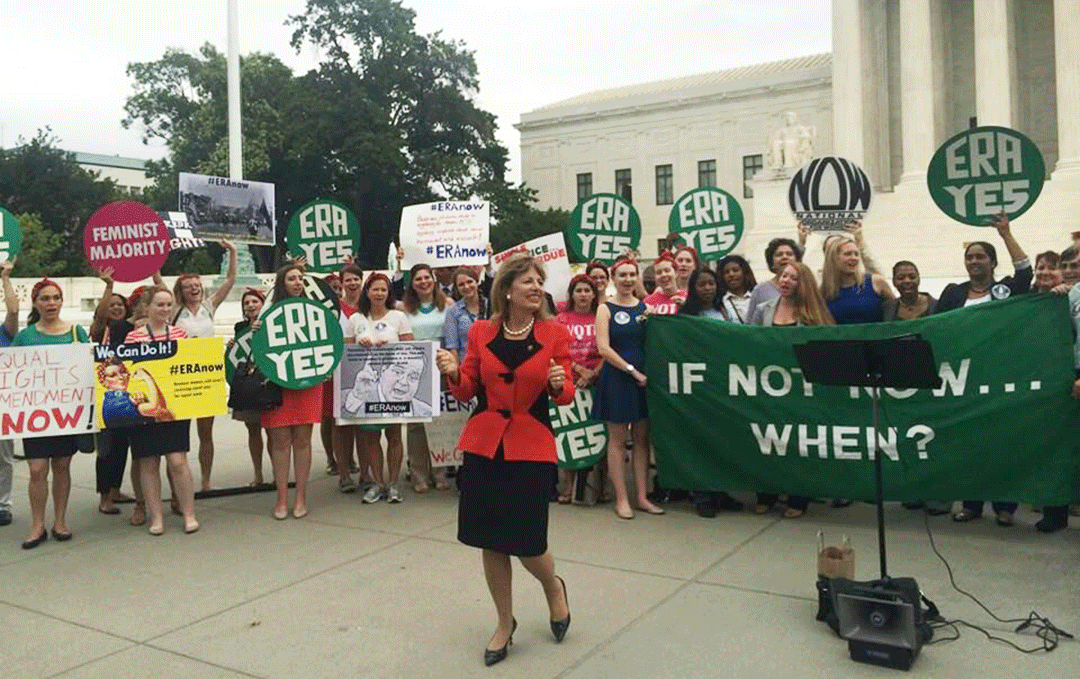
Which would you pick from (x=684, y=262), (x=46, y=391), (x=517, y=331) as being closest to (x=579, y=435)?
(x=684, y=262)

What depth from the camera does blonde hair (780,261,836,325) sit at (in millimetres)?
6762

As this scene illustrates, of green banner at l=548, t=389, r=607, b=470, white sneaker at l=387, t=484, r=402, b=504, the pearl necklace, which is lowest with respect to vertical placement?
white sneaker at l=387, t=484, r=402, b=504

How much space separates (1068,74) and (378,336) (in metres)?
34.5

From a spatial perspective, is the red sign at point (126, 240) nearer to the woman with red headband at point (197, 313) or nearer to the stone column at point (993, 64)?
the woman with red headband at point (197, 313)

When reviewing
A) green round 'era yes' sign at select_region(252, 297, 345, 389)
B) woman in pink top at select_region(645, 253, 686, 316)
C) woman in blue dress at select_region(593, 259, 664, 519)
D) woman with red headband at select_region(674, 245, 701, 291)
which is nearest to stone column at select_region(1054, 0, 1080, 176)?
woman with red headband at select_region(674, 245, 701, 291)

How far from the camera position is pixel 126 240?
25.5ft

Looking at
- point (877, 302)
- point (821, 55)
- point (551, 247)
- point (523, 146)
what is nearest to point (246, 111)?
point (523, 146)

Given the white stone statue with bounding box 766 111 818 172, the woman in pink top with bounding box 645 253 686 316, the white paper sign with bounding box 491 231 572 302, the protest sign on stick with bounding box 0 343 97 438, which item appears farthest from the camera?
the white stone statue with bounding box 766 111 818 172

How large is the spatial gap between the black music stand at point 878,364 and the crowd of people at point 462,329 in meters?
2.08

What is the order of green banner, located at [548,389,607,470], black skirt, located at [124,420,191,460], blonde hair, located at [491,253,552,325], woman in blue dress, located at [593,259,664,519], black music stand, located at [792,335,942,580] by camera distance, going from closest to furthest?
blonde hair, located at [491,253,552,325]
black music stand, located at [792,335,942,580]
black skirt, located at [124,420,191,460]
woman in blue dress, located at [593,259,664,519]
green banner, located at [548,389,607,470]

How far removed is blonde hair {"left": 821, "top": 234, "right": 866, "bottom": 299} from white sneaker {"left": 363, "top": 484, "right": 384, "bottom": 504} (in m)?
3.90

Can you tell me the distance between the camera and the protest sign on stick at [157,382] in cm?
664

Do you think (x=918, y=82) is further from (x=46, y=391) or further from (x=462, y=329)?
(x=46, y=391)

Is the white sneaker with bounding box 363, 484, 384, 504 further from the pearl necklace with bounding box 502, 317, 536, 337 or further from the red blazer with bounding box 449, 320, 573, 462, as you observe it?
the pearl necklace with bounding box 502, 317, 536, 337
